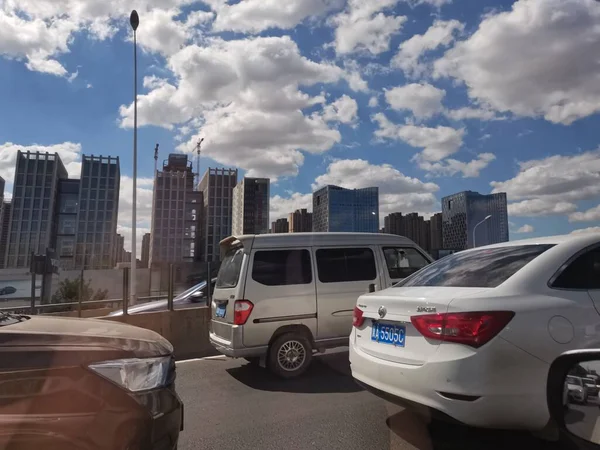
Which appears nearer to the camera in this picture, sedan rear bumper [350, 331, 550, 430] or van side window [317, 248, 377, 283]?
sedan rear bumper [350, 331, 550, 430]

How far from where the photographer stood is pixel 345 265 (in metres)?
6.89

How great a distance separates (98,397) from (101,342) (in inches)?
12.5

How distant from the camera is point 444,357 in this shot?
3.08 m

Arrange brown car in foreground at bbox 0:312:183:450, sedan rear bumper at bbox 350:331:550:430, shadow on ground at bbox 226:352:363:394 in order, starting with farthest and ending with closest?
shadow on ground at bbox 226:352:363:394, sedan rear bumper at bbox 350:331:550:430, brown car in foreground at bbox 0:312:183:450

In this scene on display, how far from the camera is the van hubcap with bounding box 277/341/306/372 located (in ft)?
20.5

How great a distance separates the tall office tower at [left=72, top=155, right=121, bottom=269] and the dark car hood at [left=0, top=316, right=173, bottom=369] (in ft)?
287

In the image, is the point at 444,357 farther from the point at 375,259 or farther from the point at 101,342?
the point at 375,259

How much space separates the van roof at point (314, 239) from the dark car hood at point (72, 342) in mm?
3723

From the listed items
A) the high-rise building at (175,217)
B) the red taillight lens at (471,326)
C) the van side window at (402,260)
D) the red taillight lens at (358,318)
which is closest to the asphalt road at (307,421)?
the red taillight lens at (358,318)

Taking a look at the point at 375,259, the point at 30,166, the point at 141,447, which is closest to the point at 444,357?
the point at 141,447

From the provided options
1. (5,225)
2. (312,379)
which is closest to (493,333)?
(312,379)

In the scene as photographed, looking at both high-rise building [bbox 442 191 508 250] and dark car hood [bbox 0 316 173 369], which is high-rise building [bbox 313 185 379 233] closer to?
high-rise building [bbox 442 191 508 250]

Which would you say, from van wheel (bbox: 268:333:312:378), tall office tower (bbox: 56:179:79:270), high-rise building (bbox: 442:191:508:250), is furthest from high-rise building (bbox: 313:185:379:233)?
tall office tower (bbox: 56:179:79:270)

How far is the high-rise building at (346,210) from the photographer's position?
126 ft
